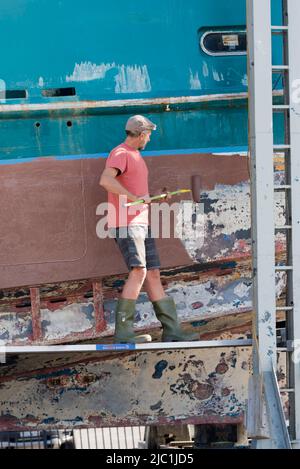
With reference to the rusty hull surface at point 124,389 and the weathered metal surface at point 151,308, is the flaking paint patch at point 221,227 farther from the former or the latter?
the rusty hull surface at point 124,389

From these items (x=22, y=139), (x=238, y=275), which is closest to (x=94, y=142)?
(x=22, y=139)

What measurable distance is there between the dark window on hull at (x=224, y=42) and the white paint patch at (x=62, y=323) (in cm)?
209

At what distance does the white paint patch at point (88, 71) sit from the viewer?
922 cm

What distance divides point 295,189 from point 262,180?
24cm

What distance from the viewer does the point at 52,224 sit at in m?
9.11

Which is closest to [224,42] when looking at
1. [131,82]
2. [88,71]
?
[131,82]

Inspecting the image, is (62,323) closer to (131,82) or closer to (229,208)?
(229,208)

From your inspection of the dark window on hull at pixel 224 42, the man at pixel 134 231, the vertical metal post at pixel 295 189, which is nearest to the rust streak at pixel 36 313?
the man at pixel 134 231

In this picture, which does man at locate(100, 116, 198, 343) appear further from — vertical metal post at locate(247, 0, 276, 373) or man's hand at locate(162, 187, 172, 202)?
vertical metal post at locate(247, 0, 276, 373)

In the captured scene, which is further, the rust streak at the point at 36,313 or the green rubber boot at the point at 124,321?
the rust streak at the point at 36,313

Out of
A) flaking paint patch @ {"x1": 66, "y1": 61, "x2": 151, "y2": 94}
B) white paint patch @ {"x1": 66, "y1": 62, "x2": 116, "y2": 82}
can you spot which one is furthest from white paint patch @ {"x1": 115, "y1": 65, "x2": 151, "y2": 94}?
white paint patch @ {"x1": 66, "y1": 62, "x2": 116, "y2": 82}
